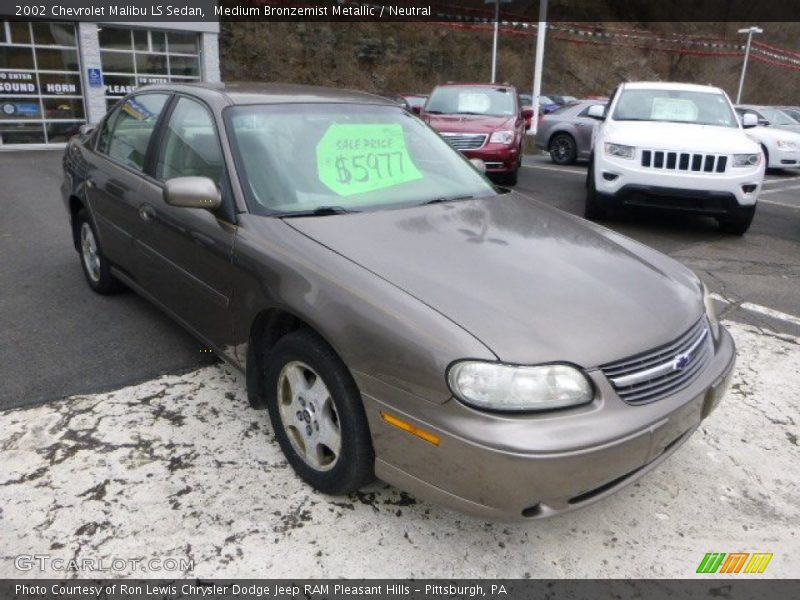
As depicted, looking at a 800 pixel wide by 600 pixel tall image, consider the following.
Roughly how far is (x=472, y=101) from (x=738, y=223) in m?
5.15

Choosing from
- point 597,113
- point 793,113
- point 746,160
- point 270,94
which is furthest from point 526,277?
point 793,113

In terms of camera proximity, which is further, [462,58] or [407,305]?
[462,58]

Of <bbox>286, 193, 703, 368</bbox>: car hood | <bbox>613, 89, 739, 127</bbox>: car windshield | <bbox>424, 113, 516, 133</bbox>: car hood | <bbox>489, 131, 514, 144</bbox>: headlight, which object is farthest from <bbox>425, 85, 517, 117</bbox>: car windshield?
<bbox>286, 193, 703, 368</bbox>: car hood

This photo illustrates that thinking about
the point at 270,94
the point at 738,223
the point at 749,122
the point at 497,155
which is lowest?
the point at 738,223

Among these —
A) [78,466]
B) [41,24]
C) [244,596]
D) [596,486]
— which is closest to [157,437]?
[78,466]

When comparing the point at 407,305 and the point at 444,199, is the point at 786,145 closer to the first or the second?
the point at 444,199

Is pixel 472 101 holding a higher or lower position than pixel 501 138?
higher

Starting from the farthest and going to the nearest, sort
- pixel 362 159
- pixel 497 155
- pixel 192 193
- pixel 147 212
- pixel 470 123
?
1. pixel 470 123
2. pixel 497 155
3. pixel 147 212
4. pixel 362 159
5. pixel 192 193

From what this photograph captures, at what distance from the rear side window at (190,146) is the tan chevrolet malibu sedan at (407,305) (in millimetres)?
13

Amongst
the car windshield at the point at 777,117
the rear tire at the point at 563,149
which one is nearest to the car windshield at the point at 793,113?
the car windshield at the point at 777,117

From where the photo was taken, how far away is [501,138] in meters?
9.80

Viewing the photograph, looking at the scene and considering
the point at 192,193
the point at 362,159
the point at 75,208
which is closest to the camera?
the point at 192,193

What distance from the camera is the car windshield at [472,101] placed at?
419 inches

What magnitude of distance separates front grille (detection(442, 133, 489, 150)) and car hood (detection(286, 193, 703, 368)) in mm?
6918
